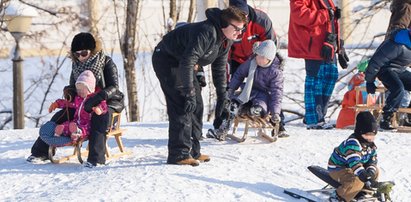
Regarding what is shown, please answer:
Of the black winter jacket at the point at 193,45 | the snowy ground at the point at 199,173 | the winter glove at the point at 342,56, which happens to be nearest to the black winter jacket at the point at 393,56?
the winter glove at the point at 342,56

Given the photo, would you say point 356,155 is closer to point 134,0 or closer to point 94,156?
point 94,156

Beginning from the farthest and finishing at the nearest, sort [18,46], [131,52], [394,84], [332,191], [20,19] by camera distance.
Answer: [131,52], [18,46], [20,19], [394,84], [332,191]

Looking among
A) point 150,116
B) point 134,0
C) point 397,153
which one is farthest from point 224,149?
point 150,116

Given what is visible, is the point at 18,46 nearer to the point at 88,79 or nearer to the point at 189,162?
the point at 88,79

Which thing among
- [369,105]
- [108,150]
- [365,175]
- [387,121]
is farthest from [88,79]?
[369,105]

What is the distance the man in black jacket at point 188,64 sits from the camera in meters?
6.88

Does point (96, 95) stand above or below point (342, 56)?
below

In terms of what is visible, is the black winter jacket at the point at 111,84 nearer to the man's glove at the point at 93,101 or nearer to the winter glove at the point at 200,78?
the man's glove at the point at 93,101

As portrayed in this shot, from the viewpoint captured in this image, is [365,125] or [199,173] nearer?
[365,125]

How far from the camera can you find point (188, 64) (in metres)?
6.82

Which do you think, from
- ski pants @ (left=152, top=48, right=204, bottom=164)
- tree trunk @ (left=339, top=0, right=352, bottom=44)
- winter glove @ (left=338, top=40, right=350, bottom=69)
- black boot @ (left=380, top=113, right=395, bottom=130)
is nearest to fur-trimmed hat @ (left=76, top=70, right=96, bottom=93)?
ski pants @ (left=152, top=48, right=204, bottom=164)

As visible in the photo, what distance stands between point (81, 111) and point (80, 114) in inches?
1.3

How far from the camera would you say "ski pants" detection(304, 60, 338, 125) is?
958 centimetres

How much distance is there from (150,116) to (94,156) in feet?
37.8
